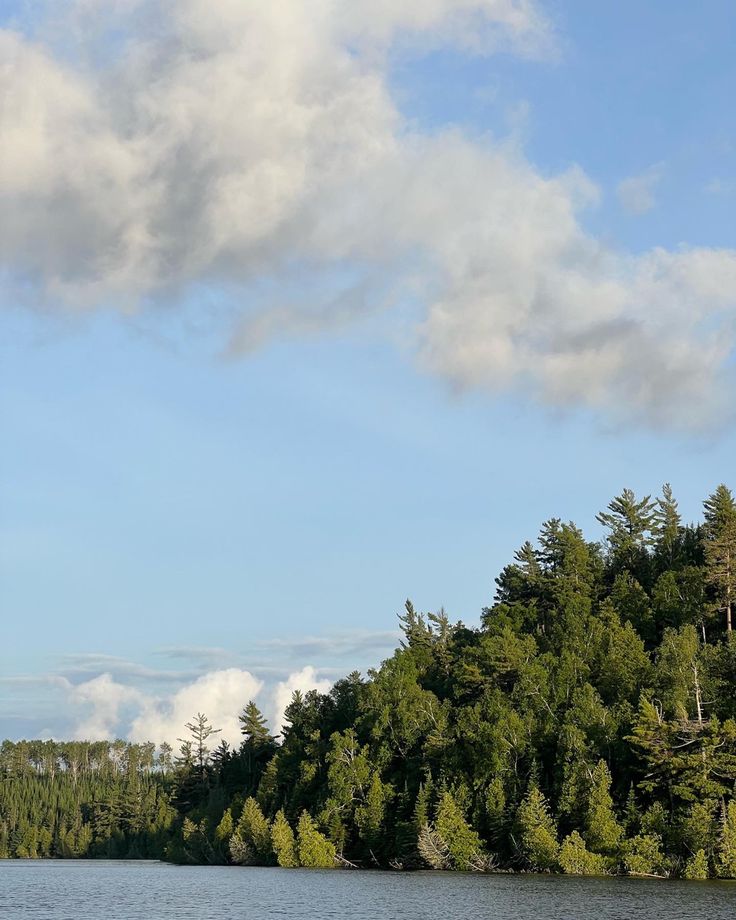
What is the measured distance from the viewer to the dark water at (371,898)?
269 ft

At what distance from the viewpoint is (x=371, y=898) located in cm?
9619

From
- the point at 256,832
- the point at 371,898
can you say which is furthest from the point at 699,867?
the point at 256,832

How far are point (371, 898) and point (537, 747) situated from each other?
42.3 meters

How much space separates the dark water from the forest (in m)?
7.17

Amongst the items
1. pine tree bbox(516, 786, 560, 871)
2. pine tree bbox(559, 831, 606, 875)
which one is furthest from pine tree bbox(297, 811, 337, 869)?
pine tree bbox(559, 831, 606, 875)

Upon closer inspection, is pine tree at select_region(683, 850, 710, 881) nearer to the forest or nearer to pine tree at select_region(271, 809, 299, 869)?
the forest

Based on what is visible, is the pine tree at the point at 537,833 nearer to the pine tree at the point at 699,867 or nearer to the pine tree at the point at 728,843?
the pine tree at the point at 699,867

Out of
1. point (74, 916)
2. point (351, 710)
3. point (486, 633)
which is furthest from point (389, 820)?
point (74, 916)

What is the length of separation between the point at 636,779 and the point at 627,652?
26647 millimetres

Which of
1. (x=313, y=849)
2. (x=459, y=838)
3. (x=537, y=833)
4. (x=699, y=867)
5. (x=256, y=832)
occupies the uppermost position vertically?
(x=537, y=833)

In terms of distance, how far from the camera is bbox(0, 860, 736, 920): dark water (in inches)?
3231

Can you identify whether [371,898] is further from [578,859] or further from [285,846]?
[285,846]

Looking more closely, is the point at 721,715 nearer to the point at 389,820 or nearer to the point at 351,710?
the point at 389,820

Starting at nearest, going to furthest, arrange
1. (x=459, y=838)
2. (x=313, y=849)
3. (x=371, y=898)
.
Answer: (x=371, y=898), (x=459, y=838), (x=313, y=849)
